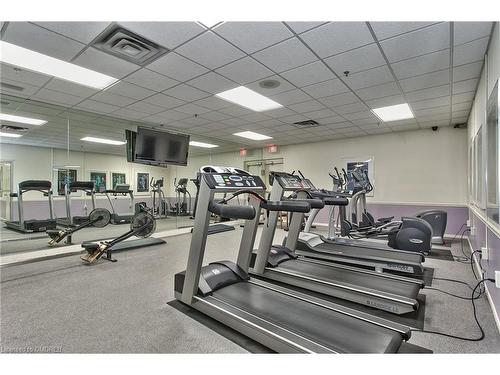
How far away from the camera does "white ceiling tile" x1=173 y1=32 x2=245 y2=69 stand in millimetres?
2727

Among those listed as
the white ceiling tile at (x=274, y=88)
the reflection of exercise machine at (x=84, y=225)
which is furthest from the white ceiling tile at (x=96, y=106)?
the white ceiling tile at (x=274, y=88)

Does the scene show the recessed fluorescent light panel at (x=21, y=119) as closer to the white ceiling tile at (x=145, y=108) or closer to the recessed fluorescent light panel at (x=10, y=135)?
the recessed fluorescent light panel at (x=10, y=135)

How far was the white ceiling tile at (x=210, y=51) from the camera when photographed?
273 cm

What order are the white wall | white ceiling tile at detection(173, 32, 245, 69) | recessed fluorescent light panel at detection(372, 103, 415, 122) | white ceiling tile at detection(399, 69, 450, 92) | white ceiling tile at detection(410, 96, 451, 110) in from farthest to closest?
the white wall < recessed fluorescent light panel at detection(372, 103, 415, 122) < white ceiling tile at detection(410, 96, 451, 110) < white ceiling tile at detection(399, 69, 450, 92) < white ceiling tile at detection(173, 32, 245, 69)

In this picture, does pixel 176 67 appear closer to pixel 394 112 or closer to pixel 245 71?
pixel 245 71

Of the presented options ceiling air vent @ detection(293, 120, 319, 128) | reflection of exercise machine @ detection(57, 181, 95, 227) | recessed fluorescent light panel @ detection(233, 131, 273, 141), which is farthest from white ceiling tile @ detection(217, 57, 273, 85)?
reflection of exercise machine @ detection(57, 181, 95, 227)

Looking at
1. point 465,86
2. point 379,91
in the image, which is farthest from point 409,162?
point 379,91

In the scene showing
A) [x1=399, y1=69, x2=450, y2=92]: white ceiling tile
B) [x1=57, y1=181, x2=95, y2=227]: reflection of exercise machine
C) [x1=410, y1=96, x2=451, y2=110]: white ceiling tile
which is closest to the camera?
[x1=399, y1=69, x2=450, y2=92]: white ceiling tile

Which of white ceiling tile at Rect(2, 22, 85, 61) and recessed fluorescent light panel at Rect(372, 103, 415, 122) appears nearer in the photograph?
white ceiling tile at Rect(2, 22, 85, 61)

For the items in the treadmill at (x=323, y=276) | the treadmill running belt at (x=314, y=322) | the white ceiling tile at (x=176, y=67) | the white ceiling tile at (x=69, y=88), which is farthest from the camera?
the white ceiling tile at (x=69, y=88)

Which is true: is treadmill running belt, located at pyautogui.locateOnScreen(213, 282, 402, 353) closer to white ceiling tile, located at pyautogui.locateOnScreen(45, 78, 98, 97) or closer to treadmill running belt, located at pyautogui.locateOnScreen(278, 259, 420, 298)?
treadmill running belt, located at pyautogui.locateOnScreen(278, 259, 420, 298)

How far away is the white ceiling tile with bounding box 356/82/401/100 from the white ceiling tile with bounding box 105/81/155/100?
3451 millimetres
